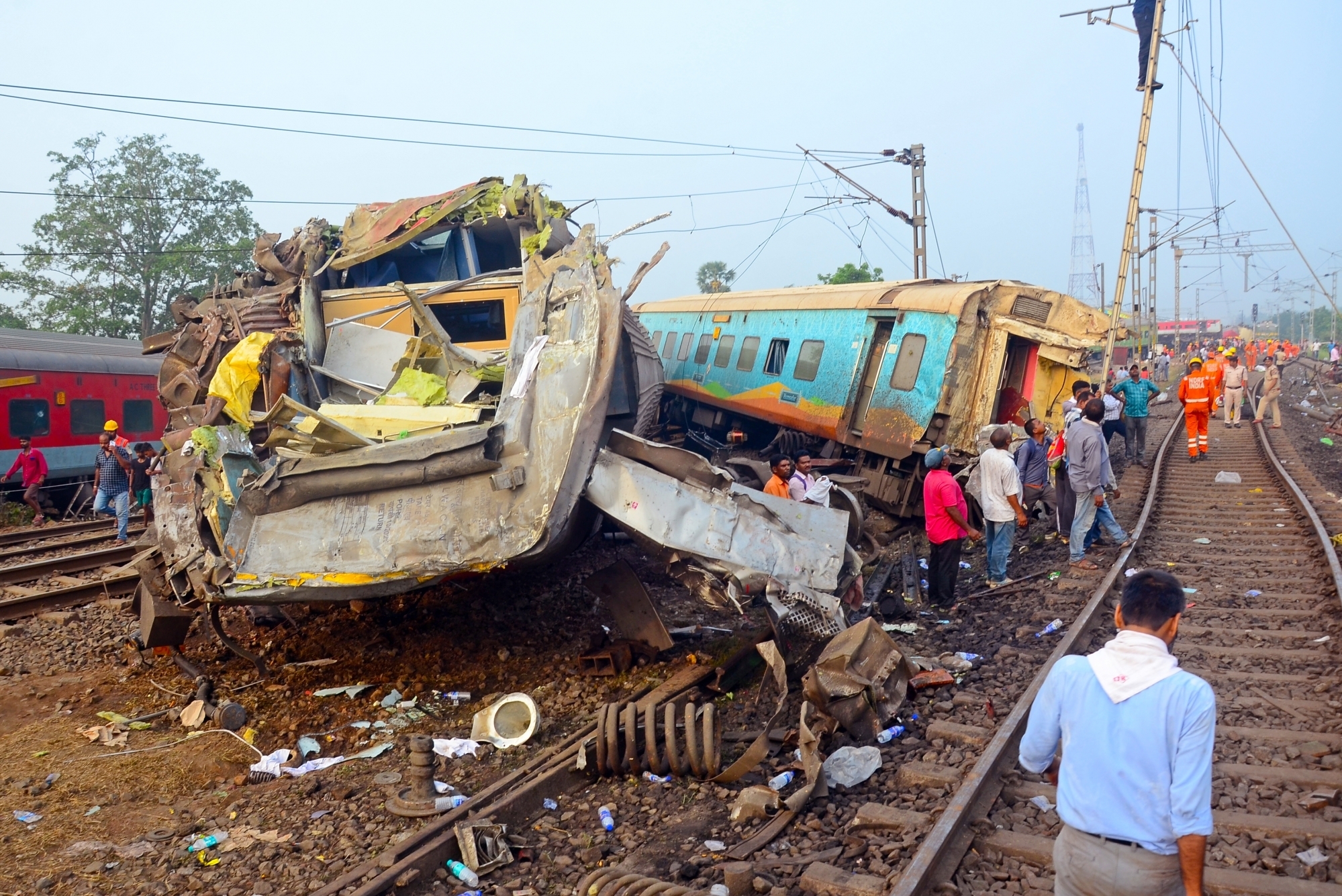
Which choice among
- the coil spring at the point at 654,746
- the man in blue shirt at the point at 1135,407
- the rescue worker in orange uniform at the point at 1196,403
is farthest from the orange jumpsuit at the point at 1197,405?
the coil spring at the point at 654,746

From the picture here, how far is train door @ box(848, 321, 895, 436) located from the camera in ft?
38.8

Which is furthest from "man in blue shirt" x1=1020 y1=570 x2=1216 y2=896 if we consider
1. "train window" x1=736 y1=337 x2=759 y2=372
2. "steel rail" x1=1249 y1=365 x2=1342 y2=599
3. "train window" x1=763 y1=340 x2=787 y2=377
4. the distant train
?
"train window" x1=736 y1=337 x2=759 y2=372

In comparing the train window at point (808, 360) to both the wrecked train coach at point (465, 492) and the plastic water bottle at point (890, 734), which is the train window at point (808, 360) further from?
the plastic water bottle at point (890, 734)

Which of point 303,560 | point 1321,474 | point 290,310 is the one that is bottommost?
point 1321,474

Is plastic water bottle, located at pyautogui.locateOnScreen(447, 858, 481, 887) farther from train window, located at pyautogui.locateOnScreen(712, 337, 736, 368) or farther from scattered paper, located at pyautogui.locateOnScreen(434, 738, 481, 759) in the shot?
train window, located at pyautogui.locateOnScreen(712, 337, 736, 368)

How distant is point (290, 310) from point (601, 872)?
682cm

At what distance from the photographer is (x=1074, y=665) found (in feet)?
8.45

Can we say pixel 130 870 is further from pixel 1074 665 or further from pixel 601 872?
pixel 1074 665

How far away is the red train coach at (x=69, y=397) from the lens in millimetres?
15117

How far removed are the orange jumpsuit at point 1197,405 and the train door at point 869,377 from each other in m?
5.22

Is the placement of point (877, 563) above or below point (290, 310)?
below

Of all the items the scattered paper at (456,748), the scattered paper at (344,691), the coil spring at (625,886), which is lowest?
the scattered paper at (344,691)

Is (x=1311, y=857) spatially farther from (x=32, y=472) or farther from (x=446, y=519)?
(x=32, y=472)

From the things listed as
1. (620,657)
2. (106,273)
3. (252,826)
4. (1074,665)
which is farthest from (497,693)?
(106,273)
